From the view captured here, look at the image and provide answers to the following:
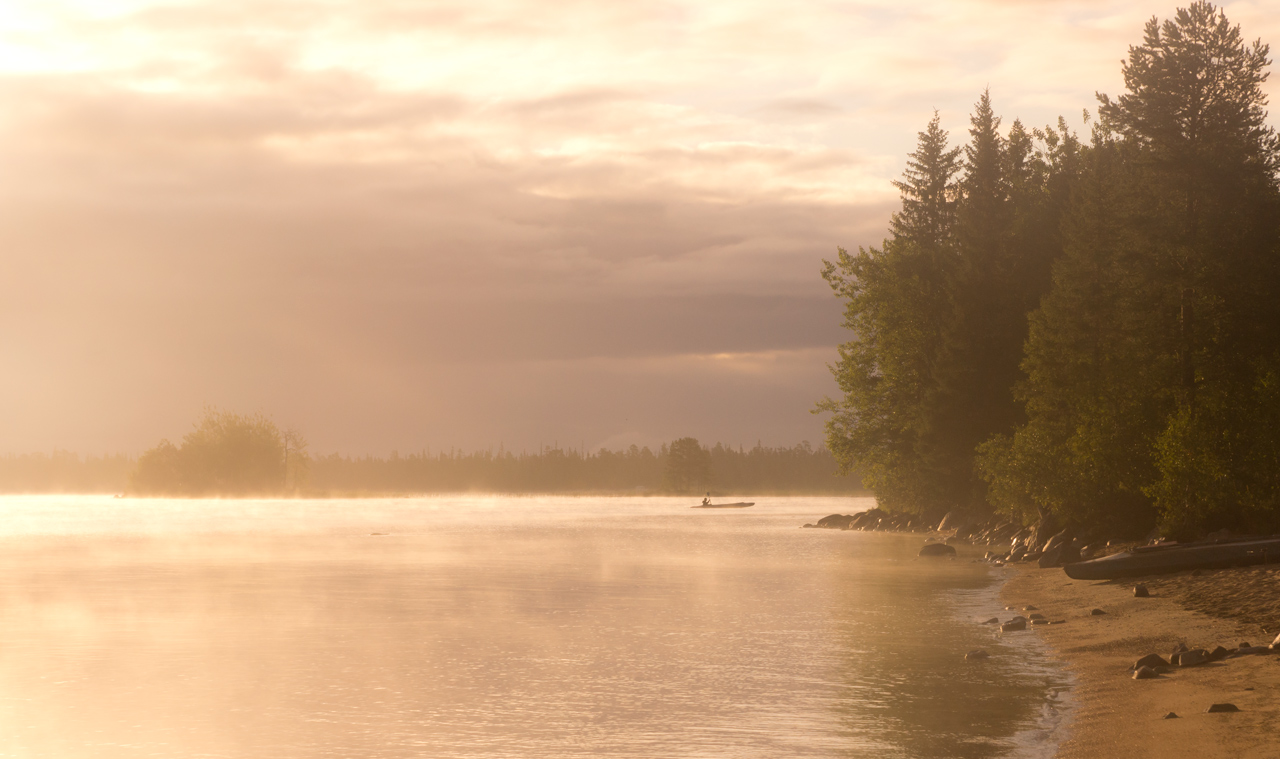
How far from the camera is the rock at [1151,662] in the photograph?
20431 mm

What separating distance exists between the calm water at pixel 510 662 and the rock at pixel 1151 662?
149 cm

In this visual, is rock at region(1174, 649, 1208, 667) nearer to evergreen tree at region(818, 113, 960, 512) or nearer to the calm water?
the calm water

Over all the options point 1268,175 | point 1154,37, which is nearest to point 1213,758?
point 1268,175

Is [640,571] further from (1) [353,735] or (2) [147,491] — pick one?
(2) [147,491]

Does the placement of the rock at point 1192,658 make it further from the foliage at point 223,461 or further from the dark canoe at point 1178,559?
the foliage at point 223,461

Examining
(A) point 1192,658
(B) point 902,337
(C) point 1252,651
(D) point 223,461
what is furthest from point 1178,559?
(D) point 223,461

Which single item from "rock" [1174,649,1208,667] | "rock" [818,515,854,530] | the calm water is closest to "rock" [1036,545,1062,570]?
the calm water

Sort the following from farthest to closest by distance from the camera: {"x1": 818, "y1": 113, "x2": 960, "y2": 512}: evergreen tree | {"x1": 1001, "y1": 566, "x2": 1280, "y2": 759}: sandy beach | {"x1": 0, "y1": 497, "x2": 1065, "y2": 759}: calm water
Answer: {"x1": 818, "y1": 113, "x2": 960, "y2": 512}: evergreen tree, {"x1": 0, "y1": 497, "x2": 1065, "y2": 759}: calm water, {"x1": 1001, "y1": 566, "x2": 1280, "y2": 759}: sandy beach

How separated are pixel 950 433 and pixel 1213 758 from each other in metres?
59.0

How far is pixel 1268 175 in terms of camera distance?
4703 centimetres

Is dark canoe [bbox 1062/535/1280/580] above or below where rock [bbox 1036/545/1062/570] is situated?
above

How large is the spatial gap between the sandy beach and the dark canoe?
55 cm

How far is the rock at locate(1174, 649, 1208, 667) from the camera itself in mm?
20406

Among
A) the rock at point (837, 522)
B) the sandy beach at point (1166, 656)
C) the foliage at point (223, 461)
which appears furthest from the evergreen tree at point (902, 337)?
the foliage at point (223, 461)
